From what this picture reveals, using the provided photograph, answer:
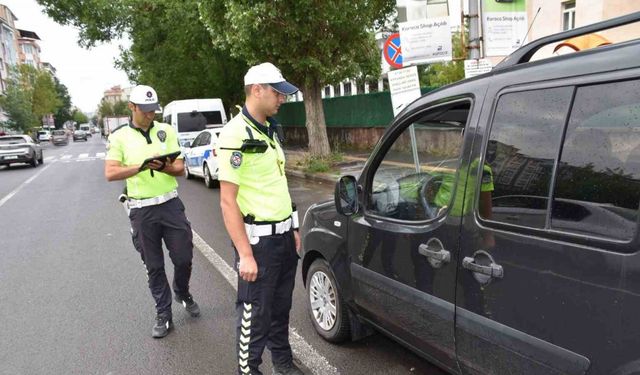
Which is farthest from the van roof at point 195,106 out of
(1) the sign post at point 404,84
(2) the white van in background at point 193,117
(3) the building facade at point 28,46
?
(3) the building facade at point 28,46

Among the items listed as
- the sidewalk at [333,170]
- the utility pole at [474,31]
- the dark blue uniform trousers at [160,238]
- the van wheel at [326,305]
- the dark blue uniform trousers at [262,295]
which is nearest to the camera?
the dark blue uniform trousers at [262,295]

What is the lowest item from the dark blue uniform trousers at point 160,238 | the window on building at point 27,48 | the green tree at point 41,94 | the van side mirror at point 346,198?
the dark blue uniform trousers at point 160,238

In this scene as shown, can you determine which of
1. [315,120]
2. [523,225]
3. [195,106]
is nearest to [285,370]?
[523,225]

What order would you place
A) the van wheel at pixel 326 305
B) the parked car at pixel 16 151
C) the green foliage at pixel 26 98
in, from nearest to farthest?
1. the van wheel at pixel 326 305
2. the parked car at pixel 16 151
3. the green foliage at pixel 26 98

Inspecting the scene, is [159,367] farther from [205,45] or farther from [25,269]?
[205,45]

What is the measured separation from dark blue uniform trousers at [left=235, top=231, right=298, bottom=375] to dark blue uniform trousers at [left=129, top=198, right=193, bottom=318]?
121 centimetres

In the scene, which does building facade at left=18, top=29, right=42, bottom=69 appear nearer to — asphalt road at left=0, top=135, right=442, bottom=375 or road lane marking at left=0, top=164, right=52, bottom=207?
road lane marking at left=0, top=164, right=52, bottom=207

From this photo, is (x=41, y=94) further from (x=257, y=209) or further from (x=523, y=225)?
(x=523, y=225)

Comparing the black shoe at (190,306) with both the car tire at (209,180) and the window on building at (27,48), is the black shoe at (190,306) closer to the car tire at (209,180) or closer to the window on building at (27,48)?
the car tire at (209,180)

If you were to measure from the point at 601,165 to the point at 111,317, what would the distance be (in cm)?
385

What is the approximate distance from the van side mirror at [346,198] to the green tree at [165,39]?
46.9 ft

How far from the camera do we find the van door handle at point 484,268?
1.84 meters

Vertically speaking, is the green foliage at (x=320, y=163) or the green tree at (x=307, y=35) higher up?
the green tree at (x=307, y=35)

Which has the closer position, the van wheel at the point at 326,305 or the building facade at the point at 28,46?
the van wheel at the point at 326,305
